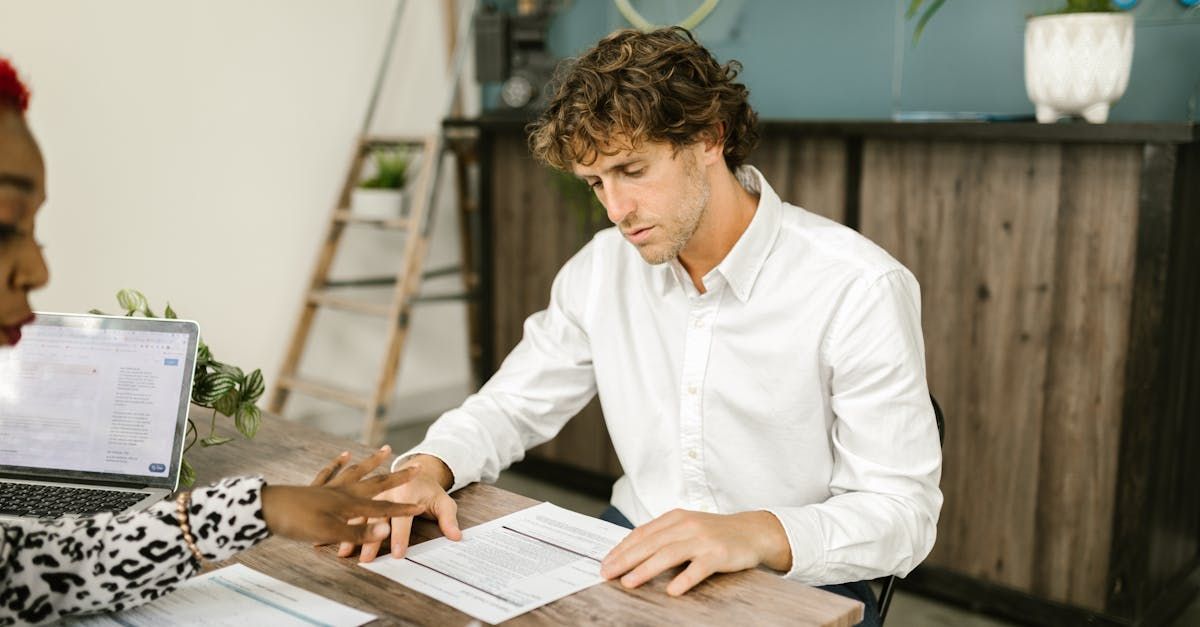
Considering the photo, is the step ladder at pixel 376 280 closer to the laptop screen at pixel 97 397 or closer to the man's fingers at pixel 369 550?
the laptop screen at pixel 97 397

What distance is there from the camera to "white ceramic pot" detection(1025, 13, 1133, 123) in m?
2.35

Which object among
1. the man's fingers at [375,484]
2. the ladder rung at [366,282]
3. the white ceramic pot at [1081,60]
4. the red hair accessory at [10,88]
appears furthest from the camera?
the ladder rung at [366,282]

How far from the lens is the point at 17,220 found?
88 cm

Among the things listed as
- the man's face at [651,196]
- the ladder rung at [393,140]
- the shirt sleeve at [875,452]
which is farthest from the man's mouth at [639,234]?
the ladder rung at [393,140]

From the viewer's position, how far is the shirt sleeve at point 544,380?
1683 millimetres

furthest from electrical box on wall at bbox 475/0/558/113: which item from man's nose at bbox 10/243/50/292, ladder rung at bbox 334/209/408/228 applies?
man's nose at bbox 10/243/50/292

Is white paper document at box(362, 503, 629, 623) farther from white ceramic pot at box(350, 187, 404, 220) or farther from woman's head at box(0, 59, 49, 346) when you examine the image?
white ceramic pot at box(350, 187, 404, 220)

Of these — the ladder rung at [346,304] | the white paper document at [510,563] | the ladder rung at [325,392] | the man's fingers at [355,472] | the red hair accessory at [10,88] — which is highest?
the red hair accessory at [10,88]

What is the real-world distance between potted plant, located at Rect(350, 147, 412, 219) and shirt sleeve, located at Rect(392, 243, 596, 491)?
6.84 ft

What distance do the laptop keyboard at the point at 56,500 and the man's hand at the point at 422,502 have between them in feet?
Answer: 1.15

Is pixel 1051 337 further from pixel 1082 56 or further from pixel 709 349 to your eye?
pixel 709 349

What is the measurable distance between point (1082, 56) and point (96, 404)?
2.08 meters

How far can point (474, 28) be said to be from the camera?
12.8 feet

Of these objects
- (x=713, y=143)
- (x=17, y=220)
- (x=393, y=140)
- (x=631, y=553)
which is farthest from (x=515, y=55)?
→ (x=17, y=220)
